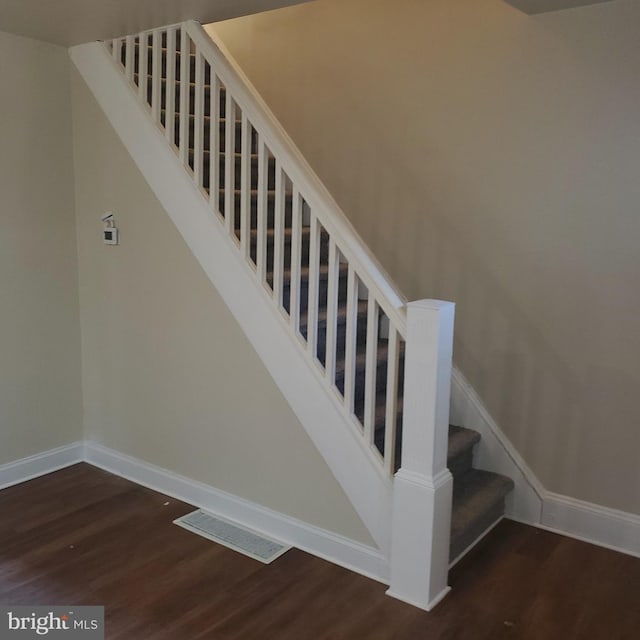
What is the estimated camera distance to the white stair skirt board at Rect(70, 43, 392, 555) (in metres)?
2.71

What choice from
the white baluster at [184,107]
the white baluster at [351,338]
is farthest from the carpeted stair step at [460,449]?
the white baluster at [184,107]

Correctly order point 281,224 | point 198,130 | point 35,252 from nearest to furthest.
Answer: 1. point 281,224
2. point 198,130
3. point 35,252

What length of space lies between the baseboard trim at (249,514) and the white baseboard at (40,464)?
0.24 feet

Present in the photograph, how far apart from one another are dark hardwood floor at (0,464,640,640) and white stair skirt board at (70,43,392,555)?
362 millimetres

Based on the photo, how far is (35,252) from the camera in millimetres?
3531

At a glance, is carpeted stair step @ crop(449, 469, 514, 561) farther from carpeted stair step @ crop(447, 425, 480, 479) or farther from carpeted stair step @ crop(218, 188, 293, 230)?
carpeted stair step @ crop(218, 188, 293, 230)

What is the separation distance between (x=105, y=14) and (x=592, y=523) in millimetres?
3237

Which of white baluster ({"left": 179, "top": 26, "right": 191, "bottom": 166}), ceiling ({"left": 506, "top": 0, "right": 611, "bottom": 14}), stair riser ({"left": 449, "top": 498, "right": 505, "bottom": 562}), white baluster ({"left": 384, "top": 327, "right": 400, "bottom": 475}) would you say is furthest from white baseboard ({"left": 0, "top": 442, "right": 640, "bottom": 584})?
ceiling ({"left": 506, "top": 0, "right": 611, "bottom": 14})

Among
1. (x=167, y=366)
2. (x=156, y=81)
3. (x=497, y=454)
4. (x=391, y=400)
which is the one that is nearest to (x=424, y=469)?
(x=391, y=400)

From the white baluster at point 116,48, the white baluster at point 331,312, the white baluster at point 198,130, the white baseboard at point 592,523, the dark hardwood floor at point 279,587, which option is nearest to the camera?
the dark hardwood floor at point 279,587

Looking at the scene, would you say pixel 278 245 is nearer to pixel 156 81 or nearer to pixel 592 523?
pixel 156 81

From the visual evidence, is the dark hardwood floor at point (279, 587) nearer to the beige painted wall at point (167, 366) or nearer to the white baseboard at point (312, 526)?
the white baseboard at point (312, 526)

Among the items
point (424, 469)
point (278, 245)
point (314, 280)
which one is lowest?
point (424, 469)

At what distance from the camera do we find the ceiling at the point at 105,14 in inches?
108
